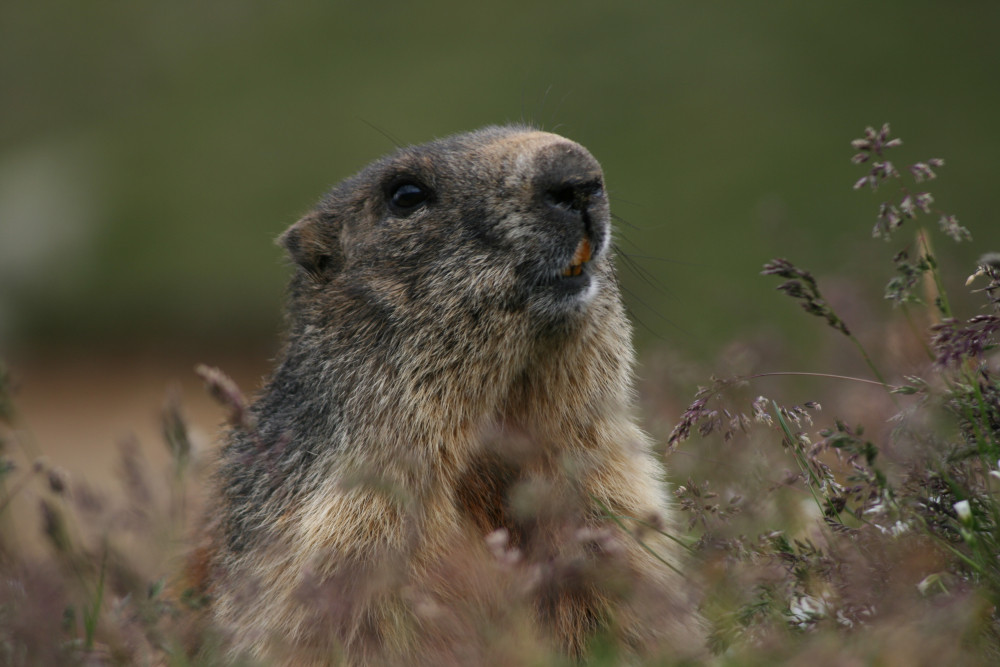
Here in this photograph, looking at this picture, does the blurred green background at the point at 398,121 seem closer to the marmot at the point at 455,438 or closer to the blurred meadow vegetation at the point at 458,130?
the blurred meadow vegetation at the point at 458,130

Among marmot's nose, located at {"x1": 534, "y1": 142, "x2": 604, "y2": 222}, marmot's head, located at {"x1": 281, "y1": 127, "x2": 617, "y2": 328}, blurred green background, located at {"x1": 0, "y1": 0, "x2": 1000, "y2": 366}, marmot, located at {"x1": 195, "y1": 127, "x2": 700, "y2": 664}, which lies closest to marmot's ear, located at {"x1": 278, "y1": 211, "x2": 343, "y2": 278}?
marmot's head, located at {"x1": 281, "y1": 127, "x2": 617, "y2": 328}

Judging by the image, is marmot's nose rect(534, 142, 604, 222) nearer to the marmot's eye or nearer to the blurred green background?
the marmot's eye

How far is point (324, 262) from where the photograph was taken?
5012 mm

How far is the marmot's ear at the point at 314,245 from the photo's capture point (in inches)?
196

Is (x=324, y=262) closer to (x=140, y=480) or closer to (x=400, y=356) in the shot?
(x=400, y=356)

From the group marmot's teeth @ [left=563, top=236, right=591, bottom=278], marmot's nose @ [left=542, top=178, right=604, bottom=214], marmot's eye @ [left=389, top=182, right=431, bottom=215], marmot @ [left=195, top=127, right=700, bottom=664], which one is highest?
marmot's nose @ [left=542, top=178, right=604, bottom=214]

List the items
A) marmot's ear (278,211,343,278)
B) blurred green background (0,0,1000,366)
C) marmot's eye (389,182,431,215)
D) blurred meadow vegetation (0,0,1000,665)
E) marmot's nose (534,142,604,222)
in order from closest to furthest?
1. marmot's nose (534,142,604,222)
2. marmot's eye (389,182,431,215)
3. marmot's ear (278,211,343,278)
4. blurred meadow vegetation (0,0,1000,665)
5. blurred green background (0,0,1000,366)

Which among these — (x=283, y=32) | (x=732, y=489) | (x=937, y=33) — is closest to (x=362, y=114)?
(x=283, y=32)

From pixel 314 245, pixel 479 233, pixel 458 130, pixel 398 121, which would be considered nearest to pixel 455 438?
pixel 479 233

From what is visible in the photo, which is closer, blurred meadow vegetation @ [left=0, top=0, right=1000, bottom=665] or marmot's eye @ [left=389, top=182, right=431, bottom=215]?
marmot's eye @ [left=389, top=182, right=431, bottom=215]

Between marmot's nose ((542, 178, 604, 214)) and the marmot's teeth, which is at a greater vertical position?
marmot's nose ((542, 178, 604, 214))

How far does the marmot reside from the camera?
12.8 ft

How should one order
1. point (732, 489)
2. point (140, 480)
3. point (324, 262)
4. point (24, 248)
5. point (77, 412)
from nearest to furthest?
point (732, 489)
point (324, 262)
point (140, 480)
point (77, 412)
point (24, 248)

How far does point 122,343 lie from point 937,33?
51.1 feet
